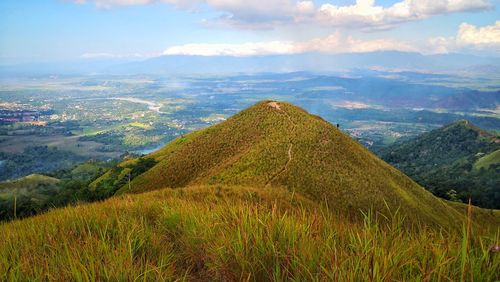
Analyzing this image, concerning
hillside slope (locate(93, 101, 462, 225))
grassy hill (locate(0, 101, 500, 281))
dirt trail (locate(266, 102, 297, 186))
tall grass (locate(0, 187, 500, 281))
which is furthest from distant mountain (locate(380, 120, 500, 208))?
tall grass (locate(0, 187, 500, 281))

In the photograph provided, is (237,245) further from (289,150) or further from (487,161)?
(487,161)

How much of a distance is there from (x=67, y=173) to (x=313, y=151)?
11713 centimetres

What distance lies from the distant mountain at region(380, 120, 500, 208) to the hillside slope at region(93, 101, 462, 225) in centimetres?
8932

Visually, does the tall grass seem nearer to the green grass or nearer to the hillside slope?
the hillside slope

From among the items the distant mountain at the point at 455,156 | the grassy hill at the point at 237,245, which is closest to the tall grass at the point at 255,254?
the grassy hill at the point at 237,245

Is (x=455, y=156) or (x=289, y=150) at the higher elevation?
(x=289, y=150)

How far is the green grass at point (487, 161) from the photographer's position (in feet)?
446

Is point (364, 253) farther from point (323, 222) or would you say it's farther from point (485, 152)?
point (485, 152)

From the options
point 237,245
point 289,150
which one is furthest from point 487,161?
point 237,245

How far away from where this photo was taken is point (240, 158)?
28984mm

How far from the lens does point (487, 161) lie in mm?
139375

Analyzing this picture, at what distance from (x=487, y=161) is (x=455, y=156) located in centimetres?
3215

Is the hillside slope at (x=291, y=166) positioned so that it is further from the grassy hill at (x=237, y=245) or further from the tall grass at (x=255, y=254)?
the tall grass at (x=255, y=254)

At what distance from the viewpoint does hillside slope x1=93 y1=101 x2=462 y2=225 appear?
2481 centimetres
